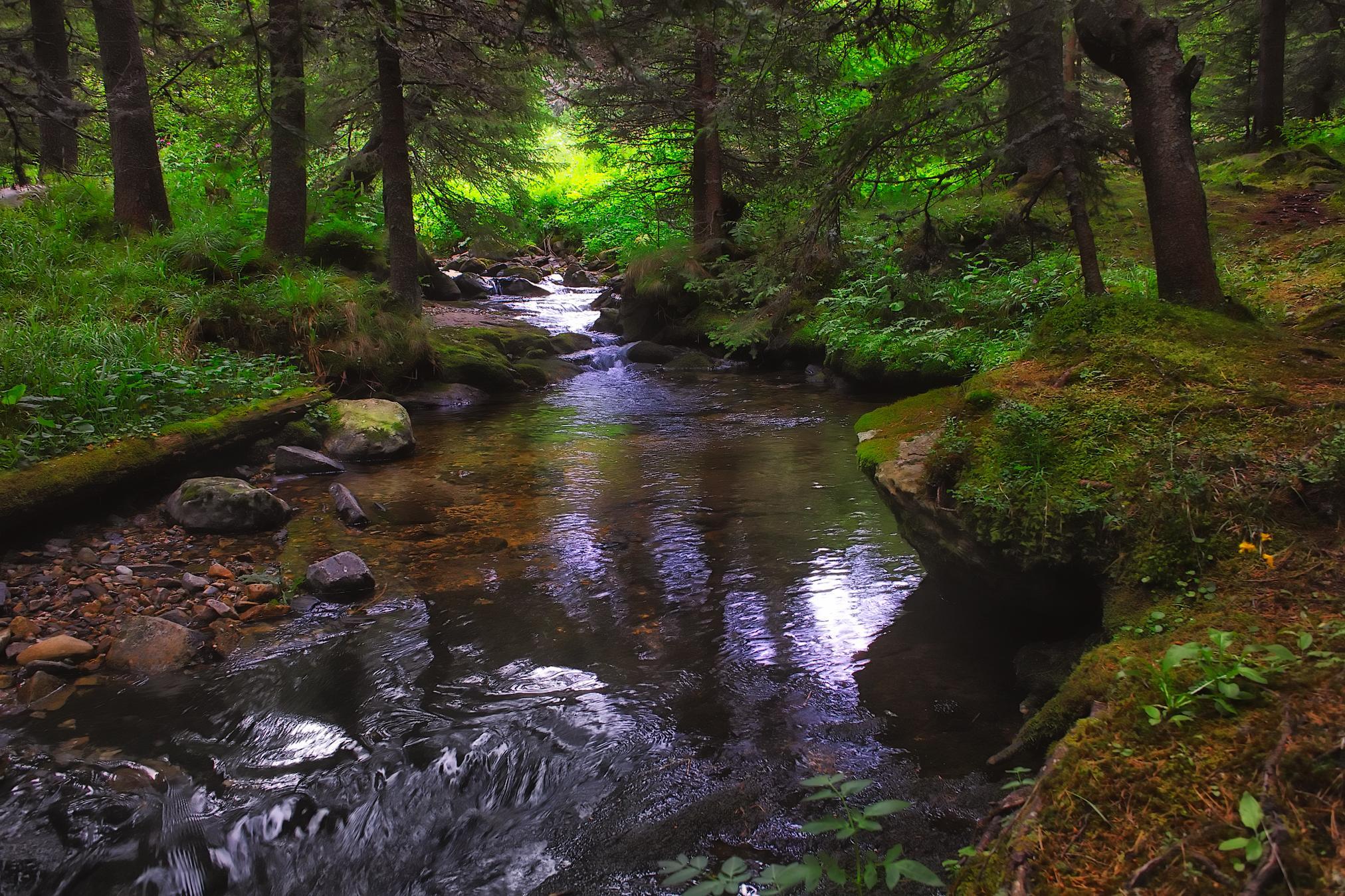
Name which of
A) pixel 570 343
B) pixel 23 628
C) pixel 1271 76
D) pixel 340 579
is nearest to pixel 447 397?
pixel 570 343

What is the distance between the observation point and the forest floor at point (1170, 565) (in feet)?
5.74

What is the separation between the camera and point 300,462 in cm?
808

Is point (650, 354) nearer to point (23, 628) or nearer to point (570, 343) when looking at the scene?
point (570, 343)

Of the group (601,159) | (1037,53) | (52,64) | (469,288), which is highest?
(52,64)

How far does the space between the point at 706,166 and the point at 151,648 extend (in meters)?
16.0

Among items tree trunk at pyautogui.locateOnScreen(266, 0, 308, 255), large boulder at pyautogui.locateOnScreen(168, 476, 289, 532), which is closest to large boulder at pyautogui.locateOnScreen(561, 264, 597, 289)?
tree trunk at pyautogui.locateOnScreen(266, 0, 308, 255)

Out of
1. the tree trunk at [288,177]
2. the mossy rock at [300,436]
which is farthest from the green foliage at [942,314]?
the tree trunk at [288,177]

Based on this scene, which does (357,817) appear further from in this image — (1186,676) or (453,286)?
(453,286)

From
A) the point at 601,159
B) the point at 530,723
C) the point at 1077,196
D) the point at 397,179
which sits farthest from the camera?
the point at 601,159

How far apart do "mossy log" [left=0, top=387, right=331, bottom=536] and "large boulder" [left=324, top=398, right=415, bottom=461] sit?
852 millimetres

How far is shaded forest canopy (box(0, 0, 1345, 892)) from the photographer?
104 inches

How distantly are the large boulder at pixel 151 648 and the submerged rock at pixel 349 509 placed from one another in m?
2.18

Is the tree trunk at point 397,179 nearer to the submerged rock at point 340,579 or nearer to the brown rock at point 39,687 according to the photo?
the submerged rock at point 340,579

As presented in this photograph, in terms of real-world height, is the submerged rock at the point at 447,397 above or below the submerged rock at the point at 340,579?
above
